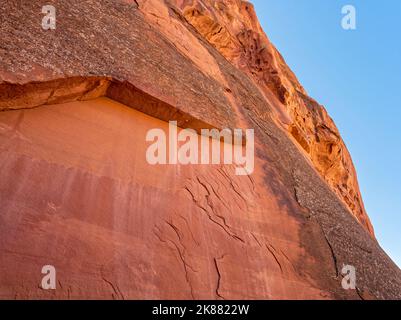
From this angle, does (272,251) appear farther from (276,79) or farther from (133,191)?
(276,79)

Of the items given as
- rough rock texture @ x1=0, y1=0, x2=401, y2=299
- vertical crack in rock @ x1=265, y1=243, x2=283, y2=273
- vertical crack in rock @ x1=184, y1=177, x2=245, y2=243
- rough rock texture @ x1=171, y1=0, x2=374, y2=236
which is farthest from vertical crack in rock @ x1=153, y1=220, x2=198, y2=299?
rough rock texture @ x1=171, y1=0, x2=374, y2=236

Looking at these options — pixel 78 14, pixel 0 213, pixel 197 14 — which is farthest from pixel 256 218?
pixel 197 14

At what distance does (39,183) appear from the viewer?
4055 millimetres

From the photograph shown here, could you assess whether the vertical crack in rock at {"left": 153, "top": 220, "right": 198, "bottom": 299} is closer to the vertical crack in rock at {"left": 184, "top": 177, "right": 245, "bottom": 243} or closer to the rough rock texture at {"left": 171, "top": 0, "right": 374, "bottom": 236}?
the vertical crack in rock at {"left": 184, "top": 177, "right": 245, "bottom": 243}

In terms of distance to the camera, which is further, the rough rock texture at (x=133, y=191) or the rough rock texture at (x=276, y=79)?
the rough rock texture at (x=276, y=79)

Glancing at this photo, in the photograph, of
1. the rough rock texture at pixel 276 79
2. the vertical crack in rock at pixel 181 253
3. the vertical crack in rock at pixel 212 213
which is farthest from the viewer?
the rough rock texture at pixel 276 79

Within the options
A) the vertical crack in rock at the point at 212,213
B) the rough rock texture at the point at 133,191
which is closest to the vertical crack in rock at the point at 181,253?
the rough rock texture at the point at 133,191

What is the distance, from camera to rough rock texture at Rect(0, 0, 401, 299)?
3879mm

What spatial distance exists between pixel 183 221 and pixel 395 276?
15.4ft

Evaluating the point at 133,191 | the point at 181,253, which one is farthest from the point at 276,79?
the point at 181,253

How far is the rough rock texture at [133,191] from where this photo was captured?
388cm

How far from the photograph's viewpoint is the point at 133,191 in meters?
4.83

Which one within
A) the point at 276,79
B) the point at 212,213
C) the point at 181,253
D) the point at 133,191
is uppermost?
the point at 276,79

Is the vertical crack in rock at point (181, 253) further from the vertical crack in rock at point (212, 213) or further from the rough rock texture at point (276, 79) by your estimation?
the rough rock texture at point (276, 79)
